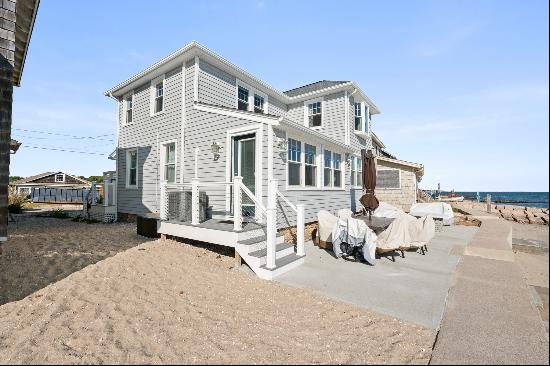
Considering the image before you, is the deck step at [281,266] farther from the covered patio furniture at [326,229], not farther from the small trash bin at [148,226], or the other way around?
the small trash bin at [148,226]

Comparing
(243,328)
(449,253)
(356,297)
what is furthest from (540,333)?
(449,253)

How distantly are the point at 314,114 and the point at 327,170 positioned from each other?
4.64 m

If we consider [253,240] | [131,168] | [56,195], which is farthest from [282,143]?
[56,195]

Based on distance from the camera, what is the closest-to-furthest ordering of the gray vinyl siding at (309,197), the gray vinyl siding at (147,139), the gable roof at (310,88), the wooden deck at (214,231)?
the wooden deck at (214,231)
the gray vinyl siding at (309,197)
the gray vinyl siding at (147,139)
the gable roof at (310,88)

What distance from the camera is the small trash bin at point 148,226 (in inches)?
345

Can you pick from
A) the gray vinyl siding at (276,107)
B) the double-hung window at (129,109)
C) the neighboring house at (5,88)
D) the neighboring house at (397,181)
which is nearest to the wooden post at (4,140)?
the neighboring house at (5,88)

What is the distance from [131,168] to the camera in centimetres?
1318

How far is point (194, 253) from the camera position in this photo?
727cm

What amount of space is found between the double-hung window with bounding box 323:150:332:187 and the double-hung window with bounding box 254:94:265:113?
392 centimetres

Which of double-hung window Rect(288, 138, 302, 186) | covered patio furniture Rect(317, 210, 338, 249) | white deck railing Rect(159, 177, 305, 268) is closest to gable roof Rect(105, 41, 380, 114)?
double-hung window Rect(288, 138, 302, 186)

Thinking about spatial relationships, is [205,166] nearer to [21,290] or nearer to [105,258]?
[105,258]

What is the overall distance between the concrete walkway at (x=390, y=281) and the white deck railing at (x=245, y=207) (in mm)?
738

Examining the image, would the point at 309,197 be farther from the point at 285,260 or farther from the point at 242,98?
the point at 242,98

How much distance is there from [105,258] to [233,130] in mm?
4860
